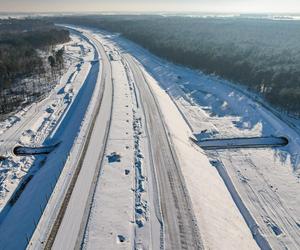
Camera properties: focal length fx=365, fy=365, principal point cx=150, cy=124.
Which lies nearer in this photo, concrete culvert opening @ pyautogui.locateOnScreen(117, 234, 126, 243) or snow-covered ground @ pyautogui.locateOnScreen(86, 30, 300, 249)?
concrete culvert opening @ pyautogui.locateOnScreen(117, 234, 126, 243)

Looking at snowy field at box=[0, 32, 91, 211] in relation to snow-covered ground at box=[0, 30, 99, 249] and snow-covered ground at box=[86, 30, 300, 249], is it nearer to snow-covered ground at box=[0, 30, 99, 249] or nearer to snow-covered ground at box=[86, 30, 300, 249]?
snow-covered ground at box=[0, 30, 99, 249]

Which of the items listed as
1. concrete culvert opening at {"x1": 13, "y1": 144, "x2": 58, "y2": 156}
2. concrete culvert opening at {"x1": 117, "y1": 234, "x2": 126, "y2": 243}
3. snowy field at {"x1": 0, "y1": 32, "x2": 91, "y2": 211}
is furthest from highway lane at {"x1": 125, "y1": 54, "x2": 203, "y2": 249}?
snowy field at {"x1": 0, "y1": 32, "x2": 91, "y2": 211}

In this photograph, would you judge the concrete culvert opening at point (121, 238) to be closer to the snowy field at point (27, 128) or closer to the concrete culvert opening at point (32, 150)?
the snowy field at point (27, 128)

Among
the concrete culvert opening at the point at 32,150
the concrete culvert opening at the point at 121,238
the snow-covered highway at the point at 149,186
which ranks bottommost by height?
Answer: the concrete culvert opening at the point at 32,150

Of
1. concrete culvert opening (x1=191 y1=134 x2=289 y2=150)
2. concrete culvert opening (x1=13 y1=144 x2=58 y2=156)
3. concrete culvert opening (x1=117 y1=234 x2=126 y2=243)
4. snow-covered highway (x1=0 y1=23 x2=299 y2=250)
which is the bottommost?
concrete culvert opening (x1=13 y1=144 x2=58 y2=156)

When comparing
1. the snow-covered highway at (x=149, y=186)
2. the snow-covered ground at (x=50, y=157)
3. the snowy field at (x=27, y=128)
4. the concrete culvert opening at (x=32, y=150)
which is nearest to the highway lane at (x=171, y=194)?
the snow-covered highway at (x=149, y=186)

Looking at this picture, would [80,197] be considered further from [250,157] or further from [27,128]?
[27,128]
